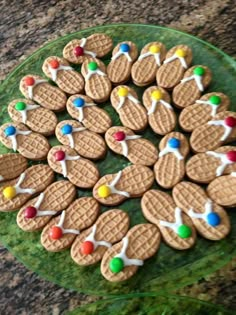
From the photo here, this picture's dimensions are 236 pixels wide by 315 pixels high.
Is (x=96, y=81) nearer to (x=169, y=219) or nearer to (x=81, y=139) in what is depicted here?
(x=81, y=139)

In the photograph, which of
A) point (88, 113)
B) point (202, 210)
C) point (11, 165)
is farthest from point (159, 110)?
point (11, 165)

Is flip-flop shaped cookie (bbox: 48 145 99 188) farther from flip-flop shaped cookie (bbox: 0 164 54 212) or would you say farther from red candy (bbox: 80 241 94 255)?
red candy (bbox: 80 241 94 255)

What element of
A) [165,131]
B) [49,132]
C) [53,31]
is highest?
[53,31]

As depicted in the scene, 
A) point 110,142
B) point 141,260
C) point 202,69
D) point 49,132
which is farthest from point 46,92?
point 141,260

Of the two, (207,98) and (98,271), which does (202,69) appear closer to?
(207,98)

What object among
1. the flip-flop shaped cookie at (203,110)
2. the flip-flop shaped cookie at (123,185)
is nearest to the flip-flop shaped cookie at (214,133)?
the flip-flop shaped cookie at (203,110)

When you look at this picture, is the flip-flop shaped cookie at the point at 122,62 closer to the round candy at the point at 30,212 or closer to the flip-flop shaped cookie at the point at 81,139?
the flip-flop shaped cookie at the point at 81,139
